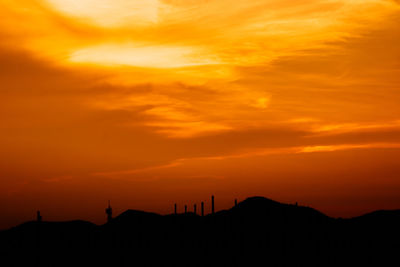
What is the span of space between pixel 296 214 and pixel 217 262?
19.9 meters

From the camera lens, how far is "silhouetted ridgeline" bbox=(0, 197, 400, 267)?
221ft

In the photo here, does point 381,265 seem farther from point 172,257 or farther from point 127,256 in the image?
point 127,256

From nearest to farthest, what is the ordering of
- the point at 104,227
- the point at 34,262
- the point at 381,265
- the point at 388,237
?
the point at 381,265
the point at 34,262
the point at 388,237
the point at 104,227

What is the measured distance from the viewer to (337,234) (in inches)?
3014

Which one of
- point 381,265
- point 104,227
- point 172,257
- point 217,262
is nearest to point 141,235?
point 104,227

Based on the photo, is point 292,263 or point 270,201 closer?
point 292,263

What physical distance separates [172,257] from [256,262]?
9719 mm

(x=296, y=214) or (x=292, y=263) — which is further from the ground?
(x=296, y=214)

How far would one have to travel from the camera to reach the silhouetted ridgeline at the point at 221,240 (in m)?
67.5

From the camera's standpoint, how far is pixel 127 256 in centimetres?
7006

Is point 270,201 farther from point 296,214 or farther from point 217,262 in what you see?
point 217,262

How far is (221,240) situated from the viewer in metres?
73.9

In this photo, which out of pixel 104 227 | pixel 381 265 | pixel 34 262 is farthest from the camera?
pixel 104 227

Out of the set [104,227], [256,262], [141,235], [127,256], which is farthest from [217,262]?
[104,227]
